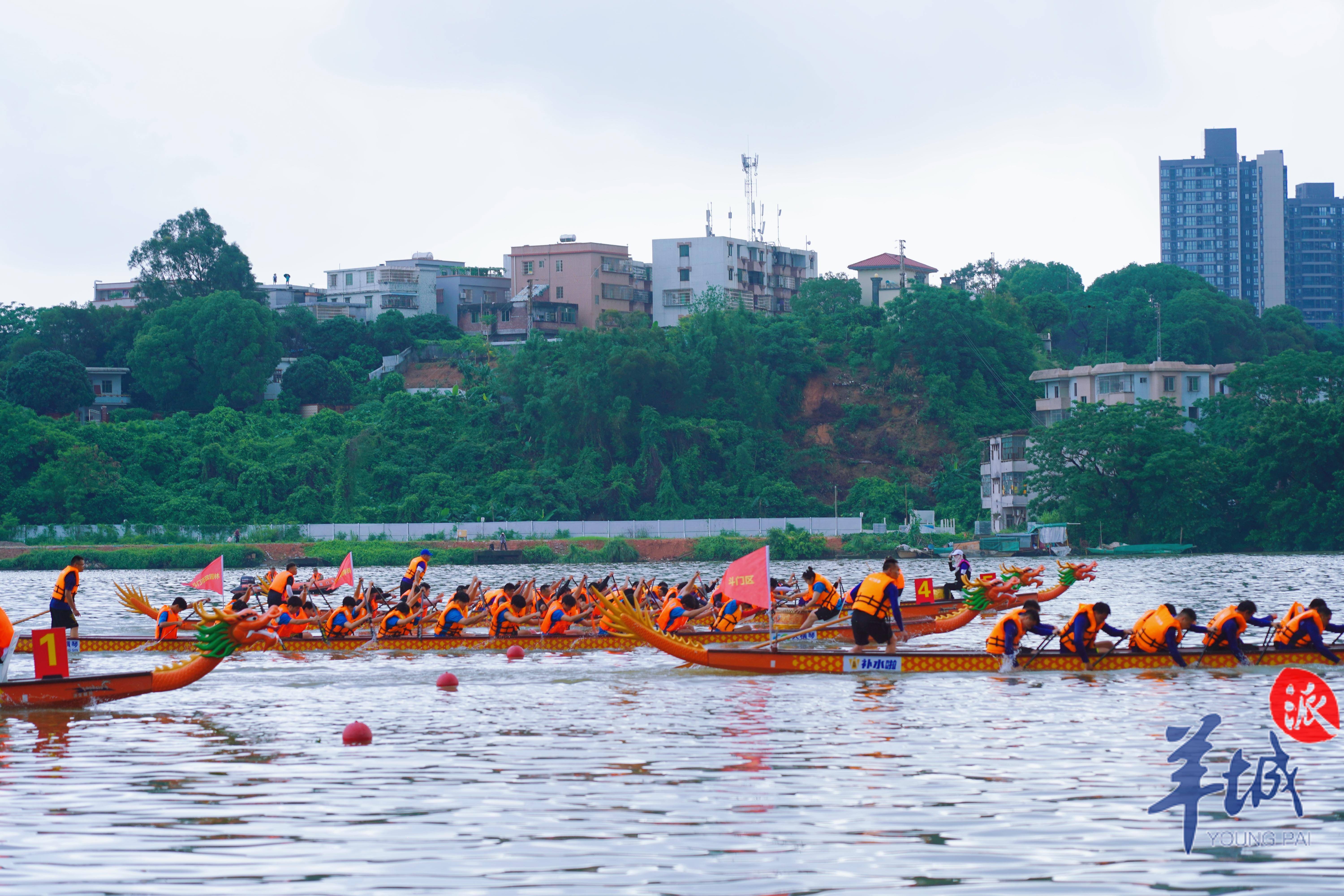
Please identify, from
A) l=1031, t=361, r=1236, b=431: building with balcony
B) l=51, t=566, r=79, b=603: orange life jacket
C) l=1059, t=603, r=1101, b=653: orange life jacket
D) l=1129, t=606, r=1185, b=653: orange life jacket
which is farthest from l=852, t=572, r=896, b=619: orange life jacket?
l=1031, t=361, r=1236, b=431: building with balcony

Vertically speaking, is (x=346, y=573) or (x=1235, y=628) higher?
(x=346, y=573)

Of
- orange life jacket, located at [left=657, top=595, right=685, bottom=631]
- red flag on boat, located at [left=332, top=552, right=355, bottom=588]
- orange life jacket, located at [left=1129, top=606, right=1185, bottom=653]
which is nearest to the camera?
orange life jacket, located at [left=1129, top=606, right=1185, bottom=653]

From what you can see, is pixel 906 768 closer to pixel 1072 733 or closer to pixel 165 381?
pixel 1072 733

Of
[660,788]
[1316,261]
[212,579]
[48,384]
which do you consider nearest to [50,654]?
[212,579]

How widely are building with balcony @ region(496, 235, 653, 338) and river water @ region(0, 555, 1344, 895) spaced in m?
83.4

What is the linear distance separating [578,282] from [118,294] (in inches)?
1542

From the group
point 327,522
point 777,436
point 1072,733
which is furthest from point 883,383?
point 1072,733

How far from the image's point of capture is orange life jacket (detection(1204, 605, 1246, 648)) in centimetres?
1870

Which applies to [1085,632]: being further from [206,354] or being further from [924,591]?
[206,354]

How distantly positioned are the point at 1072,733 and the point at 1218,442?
68.8 meters

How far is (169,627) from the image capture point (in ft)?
83.1

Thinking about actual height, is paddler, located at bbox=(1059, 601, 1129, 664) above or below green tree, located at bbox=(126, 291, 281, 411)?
below

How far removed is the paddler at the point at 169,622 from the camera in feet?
83.0

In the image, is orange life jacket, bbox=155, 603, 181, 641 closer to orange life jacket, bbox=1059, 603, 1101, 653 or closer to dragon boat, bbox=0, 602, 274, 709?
dragon boat, bbox=0, 602, 274, 709
